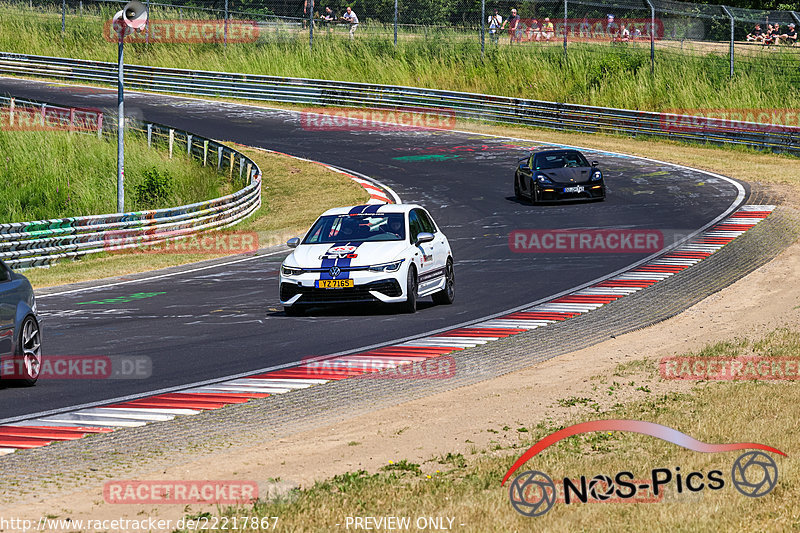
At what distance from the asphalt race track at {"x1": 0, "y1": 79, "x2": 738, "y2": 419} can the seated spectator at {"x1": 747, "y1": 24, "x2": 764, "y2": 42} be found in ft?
24.4

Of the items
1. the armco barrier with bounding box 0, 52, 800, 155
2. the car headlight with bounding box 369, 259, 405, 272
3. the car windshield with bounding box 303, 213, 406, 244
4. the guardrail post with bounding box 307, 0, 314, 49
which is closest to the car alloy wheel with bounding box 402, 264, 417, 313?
the car headlight with bounding box 369, 259, 405, 272

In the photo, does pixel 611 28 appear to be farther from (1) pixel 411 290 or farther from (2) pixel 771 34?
(1) pixel 411 290

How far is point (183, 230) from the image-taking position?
27.2 metres

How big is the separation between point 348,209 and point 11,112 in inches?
1110

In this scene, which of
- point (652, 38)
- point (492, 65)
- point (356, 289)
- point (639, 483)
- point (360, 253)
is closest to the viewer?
point (639, 483)

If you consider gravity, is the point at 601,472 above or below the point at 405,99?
above

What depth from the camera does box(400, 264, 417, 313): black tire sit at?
51.9ft

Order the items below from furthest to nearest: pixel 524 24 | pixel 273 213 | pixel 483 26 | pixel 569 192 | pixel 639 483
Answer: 1. pixel 483 26
2. pixel 524 24
3. pixel 273 213
4. pixel 569 192
5. pixel 639 483

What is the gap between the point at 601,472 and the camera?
25.9ft

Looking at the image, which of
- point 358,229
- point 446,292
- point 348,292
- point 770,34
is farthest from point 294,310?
point 770,34

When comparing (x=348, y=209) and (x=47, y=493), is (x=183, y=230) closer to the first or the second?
(x=348, y=209)

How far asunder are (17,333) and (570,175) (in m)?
19.6

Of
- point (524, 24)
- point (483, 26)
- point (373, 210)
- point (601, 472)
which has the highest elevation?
point (524, 24)

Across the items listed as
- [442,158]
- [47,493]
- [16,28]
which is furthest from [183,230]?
[16,28]
